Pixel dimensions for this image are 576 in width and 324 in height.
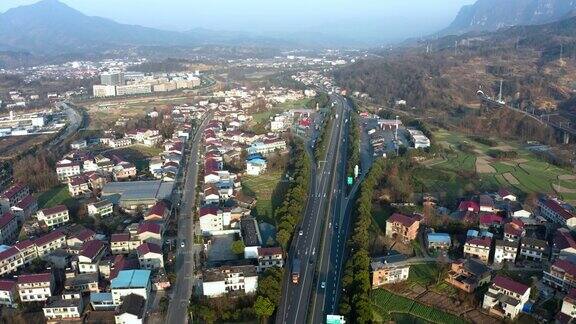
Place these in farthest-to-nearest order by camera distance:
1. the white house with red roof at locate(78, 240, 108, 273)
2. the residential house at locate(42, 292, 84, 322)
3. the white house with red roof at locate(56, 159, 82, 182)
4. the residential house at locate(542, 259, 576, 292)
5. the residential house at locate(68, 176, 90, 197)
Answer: the white house with red roof at locate(56, 159, 82, 182)
the residential house at locate(68, 176, 90, 197)
the white house with red roof at locate(78, 240, 108, 273)
the residential house at locate(542, 259, 576, 292)
the residential house at locate(42, 292, 84, 322)

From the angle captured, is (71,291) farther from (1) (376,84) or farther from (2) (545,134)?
(1) (376,84)

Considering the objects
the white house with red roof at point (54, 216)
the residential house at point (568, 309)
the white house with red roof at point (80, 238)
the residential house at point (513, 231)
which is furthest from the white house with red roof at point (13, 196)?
the residential house at point (568, 309)

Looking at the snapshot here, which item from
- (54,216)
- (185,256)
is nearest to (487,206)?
(185,256)

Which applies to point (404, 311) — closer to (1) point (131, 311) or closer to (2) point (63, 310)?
(1) point (131, 311)

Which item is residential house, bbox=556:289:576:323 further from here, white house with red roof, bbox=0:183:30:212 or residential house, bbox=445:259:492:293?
white house with red roof, bbox=0:183:30:212

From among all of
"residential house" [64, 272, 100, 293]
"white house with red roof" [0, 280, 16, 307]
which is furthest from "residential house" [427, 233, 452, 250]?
"white house with red roof" [0, 280, 16, 307]
